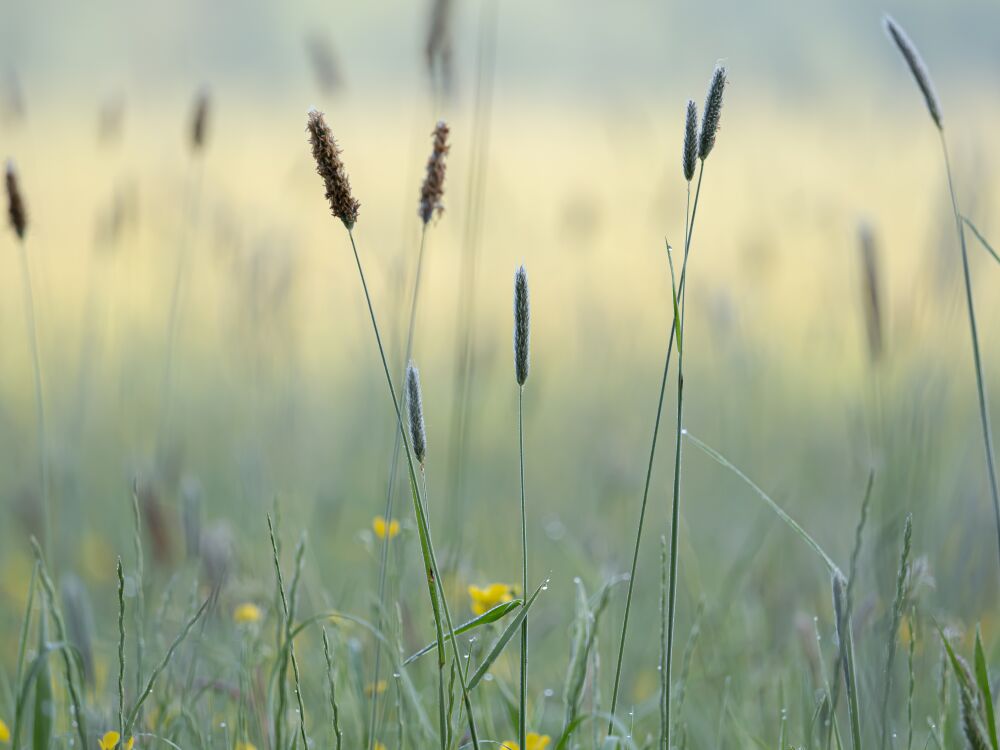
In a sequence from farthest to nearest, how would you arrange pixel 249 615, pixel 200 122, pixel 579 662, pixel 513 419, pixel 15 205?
pixel 513 419
pixel 200 122
pixel 249 615
pixel 15 205
pixel 579 662

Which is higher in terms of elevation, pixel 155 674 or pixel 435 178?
pixel 435 178

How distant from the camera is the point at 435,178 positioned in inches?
43.6

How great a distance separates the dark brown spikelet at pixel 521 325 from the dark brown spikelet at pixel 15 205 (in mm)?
768

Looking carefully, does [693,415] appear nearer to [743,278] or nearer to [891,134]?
[743,278]

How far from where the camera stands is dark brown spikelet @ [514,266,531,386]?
900 millimetres

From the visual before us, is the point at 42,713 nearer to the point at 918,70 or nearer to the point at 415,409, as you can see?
the point at 415,409

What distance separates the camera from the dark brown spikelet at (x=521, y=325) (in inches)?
35.4

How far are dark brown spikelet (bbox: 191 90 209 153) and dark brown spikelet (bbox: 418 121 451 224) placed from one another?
36.9 inches

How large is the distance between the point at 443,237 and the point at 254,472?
0.92 m

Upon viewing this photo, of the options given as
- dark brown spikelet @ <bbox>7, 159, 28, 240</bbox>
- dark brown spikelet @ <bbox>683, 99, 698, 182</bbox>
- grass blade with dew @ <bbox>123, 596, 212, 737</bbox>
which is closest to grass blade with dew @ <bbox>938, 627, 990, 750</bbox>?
dark brown spikelet @ <bbox>683, 99, 698, 182</bbox>

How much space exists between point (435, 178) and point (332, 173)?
0.64 feet

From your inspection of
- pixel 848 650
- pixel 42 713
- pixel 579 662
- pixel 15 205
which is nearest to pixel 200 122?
pixel 15 205

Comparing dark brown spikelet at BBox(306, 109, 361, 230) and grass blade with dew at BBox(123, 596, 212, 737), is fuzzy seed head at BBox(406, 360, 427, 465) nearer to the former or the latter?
dark brown spikelet at BBox(306, 109, 361, 230)

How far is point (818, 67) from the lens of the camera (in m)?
3.02
